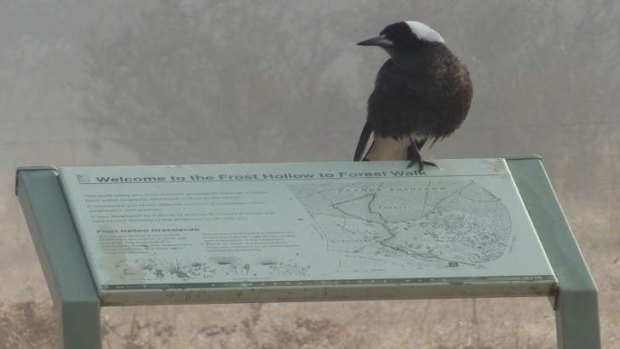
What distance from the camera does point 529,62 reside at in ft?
14.7

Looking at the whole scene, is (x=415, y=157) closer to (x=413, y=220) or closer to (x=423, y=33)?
(x=423, y=33)

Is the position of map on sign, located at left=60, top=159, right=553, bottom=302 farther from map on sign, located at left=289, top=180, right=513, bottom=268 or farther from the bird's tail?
the bird's tail

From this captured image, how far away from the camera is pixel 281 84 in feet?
14.5

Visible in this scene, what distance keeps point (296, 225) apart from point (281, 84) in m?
2.29

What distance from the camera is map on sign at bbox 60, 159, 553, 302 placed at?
80.7 inches

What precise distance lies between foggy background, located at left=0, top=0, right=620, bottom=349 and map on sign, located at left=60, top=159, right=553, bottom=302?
6.56ft

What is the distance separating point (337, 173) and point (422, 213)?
198 mm

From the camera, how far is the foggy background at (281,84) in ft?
14.3

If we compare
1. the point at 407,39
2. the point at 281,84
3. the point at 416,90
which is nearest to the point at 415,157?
the point at 416,90

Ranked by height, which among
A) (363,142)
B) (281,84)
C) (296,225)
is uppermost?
(281,84)

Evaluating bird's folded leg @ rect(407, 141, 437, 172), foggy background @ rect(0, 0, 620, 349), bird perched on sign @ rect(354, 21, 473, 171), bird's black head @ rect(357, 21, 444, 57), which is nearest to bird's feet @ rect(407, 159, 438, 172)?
bird's folded leg @ rect(407, 141, 437, 172)

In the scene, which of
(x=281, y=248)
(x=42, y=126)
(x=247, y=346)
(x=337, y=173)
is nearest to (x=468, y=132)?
(x=247, y=346)

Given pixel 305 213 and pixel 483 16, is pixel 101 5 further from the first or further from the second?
pixel 305 213

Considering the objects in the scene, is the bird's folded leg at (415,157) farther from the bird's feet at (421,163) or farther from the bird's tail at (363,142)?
the bird's tail at (363,142)
